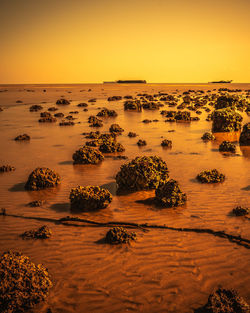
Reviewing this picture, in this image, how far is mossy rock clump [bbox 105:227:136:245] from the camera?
5.43 meters

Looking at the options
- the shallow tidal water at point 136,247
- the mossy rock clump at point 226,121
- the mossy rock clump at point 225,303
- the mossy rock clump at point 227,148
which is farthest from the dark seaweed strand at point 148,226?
the mossy rock clump at point 226,121

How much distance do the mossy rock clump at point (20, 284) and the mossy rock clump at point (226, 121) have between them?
15.6m

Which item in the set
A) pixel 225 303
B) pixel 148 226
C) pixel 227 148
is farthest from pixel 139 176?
pixel 227 148

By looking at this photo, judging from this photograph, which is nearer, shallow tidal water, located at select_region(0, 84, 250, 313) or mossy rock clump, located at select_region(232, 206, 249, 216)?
shallow tidal water, located at select_region(0, 84, 250, 313)

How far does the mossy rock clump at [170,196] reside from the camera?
22.9 feet

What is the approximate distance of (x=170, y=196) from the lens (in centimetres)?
704

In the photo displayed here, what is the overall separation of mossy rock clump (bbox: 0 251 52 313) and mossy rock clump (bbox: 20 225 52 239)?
1.27 m

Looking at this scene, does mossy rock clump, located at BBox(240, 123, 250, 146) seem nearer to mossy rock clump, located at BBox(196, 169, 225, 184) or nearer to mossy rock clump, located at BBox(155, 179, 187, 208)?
mossy rock clump, located at BBox(196, 169, 225, 184)

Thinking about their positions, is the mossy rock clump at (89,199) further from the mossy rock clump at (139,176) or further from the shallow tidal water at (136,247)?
the mossy rock clump at (139,176)

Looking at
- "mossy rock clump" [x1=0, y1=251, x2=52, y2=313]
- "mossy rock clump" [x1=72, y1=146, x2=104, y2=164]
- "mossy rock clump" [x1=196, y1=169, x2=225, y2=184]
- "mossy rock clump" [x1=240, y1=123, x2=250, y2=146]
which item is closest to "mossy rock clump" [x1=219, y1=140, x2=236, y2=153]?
"mossy rock clump" [x1=240, y1=123, x2=250, y2=146]

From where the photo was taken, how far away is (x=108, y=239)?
5500 millimetres

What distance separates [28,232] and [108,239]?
1.65 m

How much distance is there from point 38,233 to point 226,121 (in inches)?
583

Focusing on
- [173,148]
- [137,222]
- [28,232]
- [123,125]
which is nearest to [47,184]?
[28,232]
